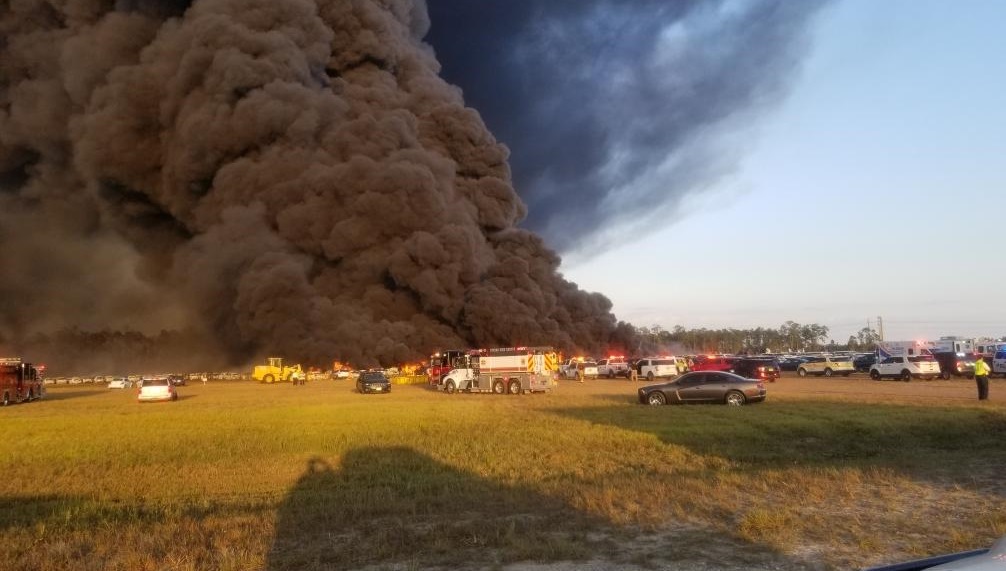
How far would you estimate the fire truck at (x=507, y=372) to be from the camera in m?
33.5

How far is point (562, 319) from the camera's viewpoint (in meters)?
68.9

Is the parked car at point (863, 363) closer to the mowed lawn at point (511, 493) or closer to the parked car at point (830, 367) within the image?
the parked car at point (830, 367)

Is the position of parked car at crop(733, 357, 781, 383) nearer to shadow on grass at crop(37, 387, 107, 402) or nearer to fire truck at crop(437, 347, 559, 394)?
fire truck at crop(437, 347, 559, 394)

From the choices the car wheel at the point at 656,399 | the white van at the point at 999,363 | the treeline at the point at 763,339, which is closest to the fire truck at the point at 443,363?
the car wheel at the point at 656,399

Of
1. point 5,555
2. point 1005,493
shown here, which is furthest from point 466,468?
point 1005,493

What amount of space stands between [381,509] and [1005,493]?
736 cm

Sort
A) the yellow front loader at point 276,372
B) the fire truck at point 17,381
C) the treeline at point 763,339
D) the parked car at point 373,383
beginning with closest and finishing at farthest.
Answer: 1. the fire truck at point 17,381
2. the parked car at point 373,383
3. the yellow front loader at point 276,372
4. the treeline at point 763,339

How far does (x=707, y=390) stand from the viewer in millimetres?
23016

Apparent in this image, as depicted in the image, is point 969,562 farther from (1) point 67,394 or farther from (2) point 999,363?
(1) point 67,394

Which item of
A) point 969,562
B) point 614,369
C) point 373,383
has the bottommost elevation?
point 614,369

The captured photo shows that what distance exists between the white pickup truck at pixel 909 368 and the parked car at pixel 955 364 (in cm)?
63

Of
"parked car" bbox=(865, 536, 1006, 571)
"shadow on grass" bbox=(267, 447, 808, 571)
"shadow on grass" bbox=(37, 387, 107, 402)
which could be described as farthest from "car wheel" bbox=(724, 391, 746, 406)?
"shadow on grass" bbox=(37, 387, 107, 402)

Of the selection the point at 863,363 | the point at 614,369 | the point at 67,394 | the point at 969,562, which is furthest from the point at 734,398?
the point at 67,394

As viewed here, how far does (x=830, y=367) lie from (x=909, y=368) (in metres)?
10.2
